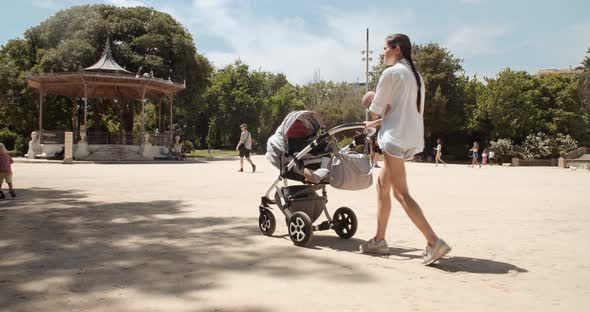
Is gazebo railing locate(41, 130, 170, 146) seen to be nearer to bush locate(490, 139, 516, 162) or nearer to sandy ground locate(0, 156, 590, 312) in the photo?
sandy ground locate(0, 156, 590, 312)

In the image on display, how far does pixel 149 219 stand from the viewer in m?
7.07

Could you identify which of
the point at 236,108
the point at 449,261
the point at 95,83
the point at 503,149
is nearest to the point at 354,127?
the point at 449,261

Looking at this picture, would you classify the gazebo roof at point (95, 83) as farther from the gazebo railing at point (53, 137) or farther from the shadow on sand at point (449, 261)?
the shadow on sand at point (449, 261)

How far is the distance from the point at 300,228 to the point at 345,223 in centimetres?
84

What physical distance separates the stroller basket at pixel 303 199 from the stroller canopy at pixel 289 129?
1.39 ft

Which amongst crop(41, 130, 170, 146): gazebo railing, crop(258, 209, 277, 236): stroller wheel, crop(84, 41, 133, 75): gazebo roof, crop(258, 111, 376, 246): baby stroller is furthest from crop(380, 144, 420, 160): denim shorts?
crop(41, 130, 170, 146): gazebo railing

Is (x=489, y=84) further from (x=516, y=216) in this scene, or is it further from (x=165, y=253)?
(x=165, y=253)

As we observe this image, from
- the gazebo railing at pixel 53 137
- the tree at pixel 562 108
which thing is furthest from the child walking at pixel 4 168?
the tree at pixel 562 108

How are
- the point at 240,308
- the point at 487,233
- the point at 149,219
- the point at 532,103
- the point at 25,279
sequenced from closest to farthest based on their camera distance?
the point at 240,308 → the point at 25,279 → the point at 487,233 → the point at 149,219 → the point at 532,103

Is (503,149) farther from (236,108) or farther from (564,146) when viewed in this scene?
(236,108)

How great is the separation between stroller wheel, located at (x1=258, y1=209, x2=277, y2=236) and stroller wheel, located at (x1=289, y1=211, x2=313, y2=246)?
55 centimetres

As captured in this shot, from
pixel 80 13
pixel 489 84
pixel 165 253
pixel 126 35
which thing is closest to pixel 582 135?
pixel 489 84

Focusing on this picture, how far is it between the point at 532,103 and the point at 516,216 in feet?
142

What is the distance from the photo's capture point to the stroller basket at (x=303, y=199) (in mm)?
5559
